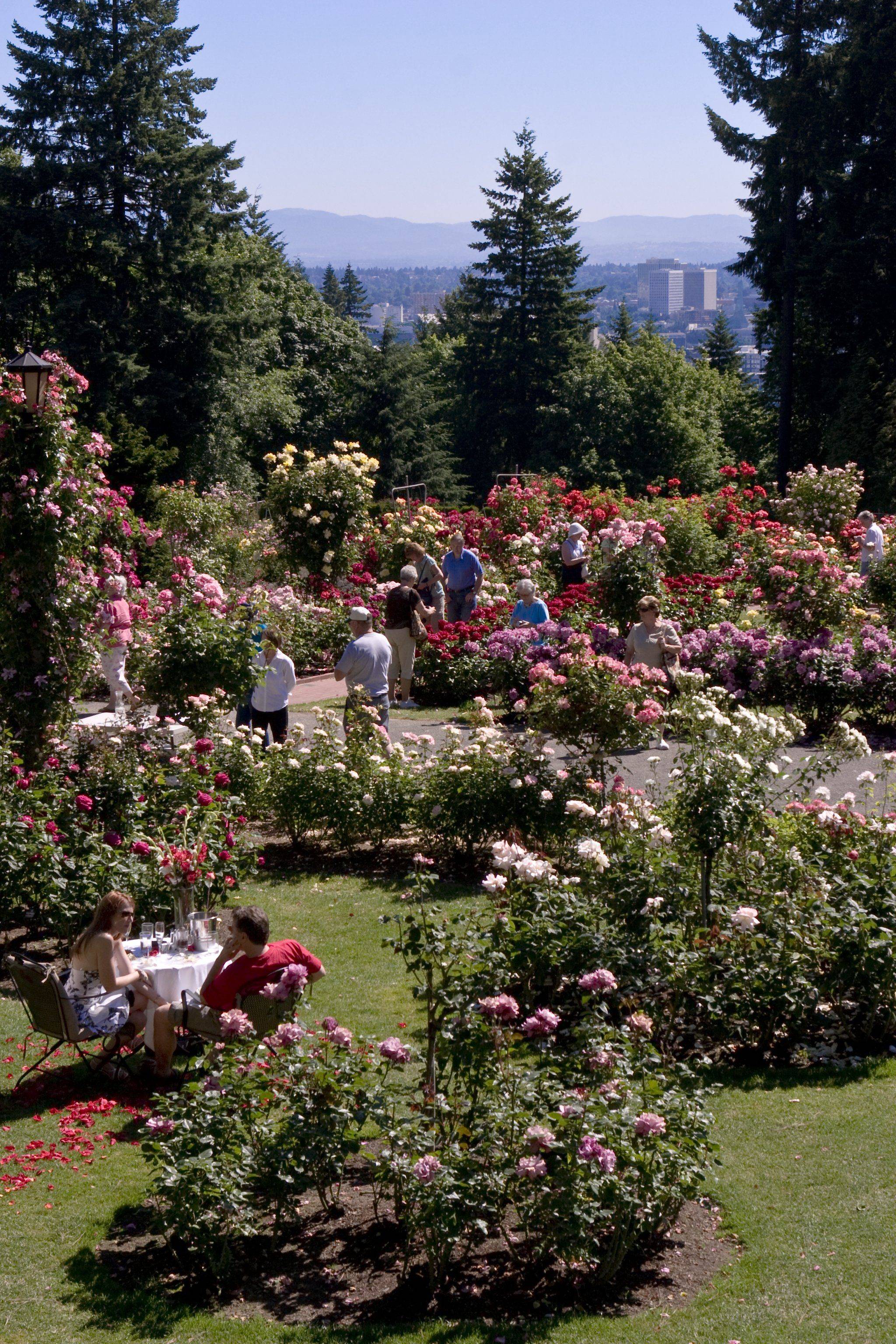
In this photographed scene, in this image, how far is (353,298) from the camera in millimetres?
96438

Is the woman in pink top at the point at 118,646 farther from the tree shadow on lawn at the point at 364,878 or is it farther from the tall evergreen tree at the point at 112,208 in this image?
the tall evergreen tree at the point at 112,208

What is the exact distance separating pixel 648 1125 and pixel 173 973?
2663 mm

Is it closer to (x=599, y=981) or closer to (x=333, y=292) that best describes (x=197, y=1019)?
(x=599, y=981)

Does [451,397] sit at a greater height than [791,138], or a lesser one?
lesser

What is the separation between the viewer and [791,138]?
103 ft

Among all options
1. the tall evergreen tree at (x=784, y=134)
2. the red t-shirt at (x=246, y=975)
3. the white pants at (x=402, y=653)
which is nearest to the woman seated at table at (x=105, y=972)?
the red t-shirt at (x=246, y=975)

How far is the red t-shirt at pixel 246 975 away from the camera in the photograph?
5297 millimetres

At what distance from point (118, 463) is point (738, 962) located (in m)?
22.3

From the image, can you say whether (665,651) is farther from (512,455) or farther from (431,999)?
(512,455)

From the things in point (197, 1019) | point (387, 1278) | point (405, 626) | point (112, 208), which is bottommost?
point (387, 1278)

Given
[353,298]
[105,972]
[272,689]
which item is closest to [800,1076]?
[105,972]

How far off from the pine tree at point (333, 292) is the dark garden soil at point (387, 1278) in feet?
303

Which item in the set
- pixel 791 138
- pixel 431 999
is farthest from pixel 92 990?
pixel 791 138

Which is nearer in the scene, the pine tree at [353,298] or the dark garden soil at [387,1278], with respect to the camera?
the dark garden soil at [387,1278]
